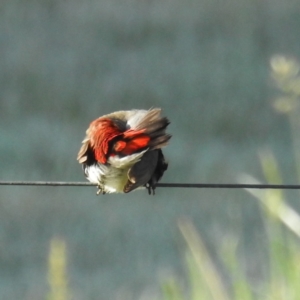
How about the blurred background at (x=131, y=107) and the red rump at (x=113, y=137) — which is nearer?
the red rump at (x=113, y=137)

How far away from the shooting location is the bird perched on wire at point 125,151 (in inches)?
113

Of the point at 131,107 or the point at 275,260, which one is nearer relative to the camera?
the point at 275,260

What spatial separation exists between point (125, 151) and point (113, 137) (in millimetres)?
73

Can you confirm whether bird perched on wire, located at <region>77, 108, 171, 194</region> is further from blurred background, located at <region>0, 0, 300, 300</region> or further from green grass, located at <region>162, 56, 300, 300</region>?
blurred background, located at <region>0, 0, 300, 300</region>

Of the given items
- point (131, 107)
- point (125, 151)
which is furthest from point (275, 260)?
point (131, 107)

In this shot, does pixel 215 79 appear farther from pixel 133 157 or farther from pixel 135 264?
pixel 133 157

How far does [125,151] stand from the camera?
288 centimetres

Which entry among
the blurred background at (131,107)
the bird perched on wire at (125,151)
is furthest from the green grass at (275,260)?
the blurred background at (131,107)

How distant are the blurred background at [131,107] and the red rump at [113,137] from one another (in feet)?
10.5

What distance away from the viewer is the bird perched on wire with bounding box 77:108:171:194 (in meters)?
2.88

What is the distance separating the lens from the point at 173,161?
6.69 m

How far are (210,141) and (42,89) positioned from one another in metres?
1.04

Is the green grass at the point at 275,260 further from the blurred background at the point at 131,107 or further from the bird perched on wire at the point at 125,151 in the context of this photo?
the blurred background at the point at 131,107

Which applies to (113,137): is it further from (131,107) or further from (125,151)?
(131,107)
